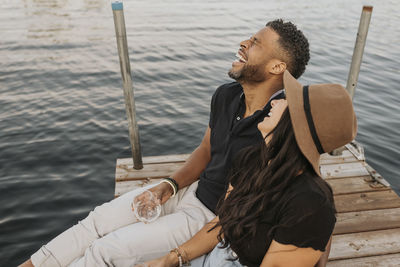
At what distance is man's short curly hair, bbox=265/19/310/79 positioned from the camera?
8.64 feet

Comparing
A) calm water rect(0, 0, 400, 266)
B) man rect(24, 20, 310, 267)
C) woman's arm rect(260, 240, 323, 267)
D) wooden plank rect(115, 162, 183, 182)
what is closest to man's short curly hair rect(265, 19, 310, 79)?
man rect(24, 20, 310, 267)

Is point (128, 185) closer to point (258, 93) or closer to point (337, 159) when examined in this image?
point (258, 93)

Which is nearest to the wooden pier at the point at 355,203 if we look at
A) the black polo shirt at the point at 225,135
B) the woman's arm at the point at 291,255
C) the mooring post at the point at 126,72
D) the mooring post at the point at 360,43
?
the mooring post at the point at 126,72

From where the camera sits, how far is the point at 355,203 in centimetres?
375

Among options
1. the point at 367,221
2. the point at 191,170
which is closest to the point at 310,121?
the point at 191,170

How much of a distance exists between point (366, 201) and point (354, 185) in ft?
1.05

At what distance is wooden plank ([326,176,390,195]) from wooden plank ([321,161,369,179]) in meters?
0.08

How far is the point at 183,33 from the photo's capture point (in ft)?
51.8

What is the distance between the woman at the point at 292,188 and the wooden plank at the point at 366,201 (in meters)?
2.14

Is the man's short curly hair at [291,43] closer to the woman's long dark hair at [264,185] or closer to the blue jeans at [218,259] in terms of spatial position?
the woman's long dark hair at [264,185]

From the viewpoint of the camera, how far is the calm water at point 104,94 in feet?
18.7

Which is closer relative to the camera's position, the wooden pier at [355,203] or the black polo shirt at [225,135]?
the black polo shirt at [225,135]

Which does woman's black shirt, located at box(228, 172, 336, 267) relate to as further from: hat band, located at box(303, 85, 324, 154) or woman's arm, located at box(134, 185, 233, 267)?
woman's arm, located at box(134, 185, 233, 267)

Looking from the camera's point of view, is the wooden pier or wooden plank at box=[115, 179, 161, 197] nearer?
the wooden pier
